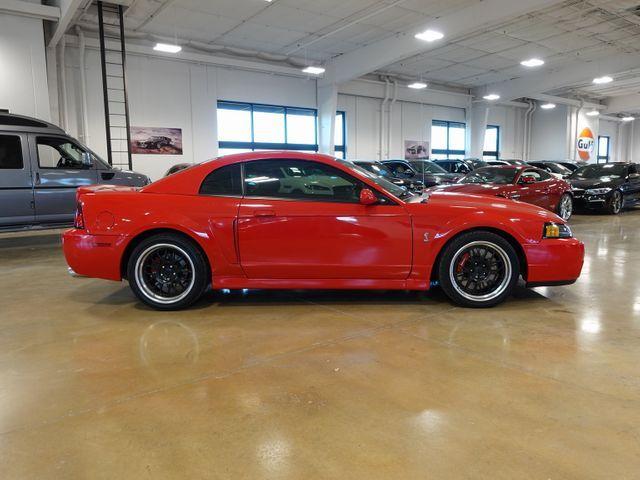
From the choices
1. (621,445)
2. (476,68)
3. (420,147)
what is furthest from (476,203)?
(420,147)

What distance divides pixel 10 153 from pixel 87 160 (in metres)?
1.01

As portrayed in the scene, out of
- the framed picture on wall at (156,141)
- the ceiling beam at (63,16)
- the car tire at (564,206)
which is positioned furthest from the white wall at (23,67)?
the car tire at (564,206)

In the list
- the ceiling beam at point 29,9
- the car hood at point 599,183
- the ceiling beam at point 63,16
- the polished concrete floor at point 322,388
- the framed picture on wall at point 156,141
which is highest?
the ceiling beam at point 29,9

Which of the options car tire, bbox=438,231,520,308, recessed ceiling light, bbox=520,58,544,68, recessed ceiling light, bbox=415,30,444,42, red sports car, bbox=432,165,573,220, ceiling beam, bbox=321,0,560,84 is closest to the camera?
car tire, bbox=438,231,520,308

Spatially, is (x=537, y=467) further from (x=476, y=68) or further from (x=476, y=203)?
(x=476, y=68)

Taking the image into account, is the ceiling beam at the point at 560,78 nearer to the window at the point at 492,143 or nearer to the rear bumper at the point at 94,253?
the window at the point at 492,143

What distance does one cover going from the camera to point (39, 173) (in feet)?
23.1

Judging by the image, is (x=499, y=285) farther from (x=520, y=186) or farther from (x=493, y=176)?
(x=493, y=176)

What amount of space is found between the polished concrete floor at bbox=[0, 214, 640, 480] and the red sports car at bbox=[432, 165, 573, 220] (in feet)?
16.4

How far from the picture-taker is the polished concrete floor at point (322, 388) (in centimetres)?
196

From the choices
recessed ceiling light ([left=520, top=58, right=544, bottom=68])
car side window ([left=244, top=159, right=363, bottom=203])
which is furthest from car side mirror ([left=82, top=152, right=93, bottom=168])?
recessed ceiling light ([left=520, top=58, right=544, bottom=68])

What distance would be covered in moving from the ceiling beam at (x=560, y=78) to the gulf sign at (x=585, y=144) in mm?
8302

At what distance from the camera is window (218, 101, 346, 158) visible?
17.2m

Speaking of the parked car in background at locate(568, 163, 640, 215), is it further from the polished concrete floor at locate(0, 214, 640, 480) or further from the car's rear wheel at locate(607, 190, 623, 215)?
the polished concrete floor at locate(0, 214, 640, 480)
